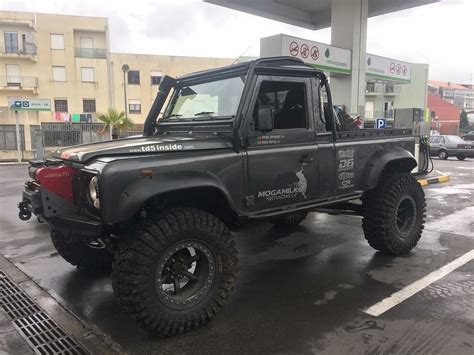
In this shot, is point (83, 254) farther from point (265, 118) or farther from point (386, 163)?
point (386, 163)

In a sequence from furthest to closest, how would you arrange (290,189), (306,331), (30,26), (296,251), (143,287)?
(30,26), (296,251), (290,189), (306,331), (143,287)

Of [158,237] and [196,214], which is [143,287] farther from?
[196,214]

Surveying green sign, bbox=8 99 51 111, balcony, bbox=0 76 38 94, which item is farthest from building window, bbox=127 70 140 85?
green sign, bbox=8 99 51 111

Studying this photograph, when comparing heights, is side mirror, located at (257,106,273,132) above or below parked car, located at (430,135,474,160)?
above

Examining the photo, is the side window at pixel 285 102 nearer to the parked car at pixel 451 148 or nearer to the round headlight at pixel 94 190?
the round headlight at pixel 94 190

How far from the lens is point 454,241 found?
6.20m

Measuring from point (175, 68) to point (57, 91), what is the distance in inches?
418

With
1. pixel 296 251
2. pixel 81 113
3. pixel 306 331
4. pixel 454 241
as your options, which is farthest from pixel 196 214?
pixel 81 113

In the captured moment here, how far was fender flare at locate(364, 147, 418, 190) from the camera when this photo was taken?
5.14 meters

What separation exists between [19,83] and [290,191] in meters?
37.8

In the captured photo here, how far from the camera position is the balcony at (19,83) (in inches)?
1412

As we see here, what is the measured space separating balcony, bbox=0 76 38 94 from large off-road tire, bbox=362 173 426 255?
3681 centimetres

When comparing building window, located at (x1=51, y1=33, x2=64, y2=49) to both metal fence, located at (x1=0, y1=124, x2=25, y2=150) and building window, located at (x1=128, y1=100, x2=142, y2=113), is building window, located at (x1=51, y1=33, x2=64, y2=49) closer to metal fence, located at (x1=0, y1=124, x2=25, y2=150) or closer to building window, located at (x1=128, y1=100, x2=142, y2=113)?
building window, located at (x1=128, y1=100, x2=142, y2=113)

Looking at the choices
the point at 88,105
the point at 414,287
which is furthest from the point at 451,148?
the point at 88,105
